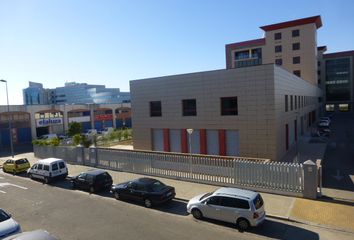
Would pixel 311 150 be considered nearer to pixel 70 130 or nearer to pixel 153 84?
pixel 153 84

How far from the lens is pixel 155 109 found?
30.4m

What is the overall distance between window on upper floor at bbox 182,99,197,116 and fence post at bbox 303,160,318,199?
1374 cm

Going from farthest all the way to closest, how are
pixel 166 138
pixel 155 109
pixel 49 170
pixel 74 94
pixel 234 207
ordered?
pixel 74 94 < pixel 155 109 < pixel 166 138 < pixel 49 170 < pixel 234 207

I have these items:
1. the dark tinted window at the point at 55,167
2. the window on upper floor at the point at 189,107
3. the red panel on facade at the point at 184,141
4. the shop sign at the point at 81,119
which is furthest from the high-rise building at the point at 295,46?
the dark tinted window at the point at 55,167

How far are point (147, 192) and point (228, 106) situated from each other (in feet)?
41.9

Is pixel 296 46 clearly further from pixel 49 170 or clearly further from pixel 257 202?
pixel 257 202

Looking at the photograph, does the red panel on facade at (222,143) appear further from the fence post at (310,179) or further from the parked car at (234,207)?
the parked car at (234,207)

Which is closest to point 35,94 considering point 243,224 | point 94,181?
point 94,181

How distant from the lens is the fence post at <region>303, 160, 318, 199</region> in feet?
48.8

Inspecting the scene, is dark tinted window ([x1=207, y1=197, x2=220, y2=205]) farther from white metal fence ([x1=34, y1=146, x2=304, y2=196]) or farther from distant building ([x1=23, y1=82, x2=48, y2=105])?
distant building ([x1=23, y1=82, x2=48, y2=105])

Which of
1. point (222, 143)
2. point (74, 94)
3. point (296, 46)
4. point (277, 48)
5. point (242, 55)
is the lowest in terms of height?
point (222, 143)

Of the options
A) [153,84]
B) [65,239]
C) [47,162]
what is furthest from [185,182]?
[153,84]

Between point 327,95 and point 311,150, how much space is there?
67.6 meters

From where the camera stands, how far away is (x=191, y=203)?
1374cm
